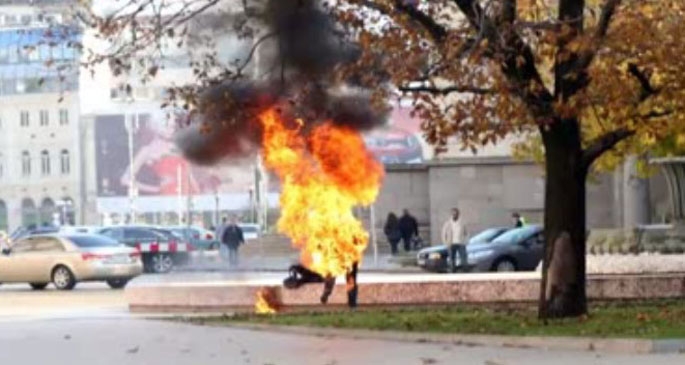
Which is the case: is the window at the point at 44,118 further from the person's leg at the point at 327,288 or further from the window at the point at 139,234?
the person's leg at the point at 327,288

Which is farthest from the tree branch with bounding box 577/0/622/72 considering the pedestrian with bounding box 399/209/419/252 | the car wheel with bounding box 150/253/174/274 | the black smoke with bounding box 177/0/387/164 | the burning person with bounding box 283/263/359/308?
the pedestrian with bounding box 399/209/419/252

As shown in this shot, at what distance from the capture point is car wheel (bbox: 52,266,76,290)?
3266 centimetres

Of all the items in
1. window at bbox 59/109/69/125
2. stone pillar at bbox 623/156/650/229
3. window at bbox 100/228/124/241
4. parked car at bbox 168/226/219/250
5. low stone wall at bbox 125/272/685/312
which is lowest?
low stone wall at bbox 125/272/685/312

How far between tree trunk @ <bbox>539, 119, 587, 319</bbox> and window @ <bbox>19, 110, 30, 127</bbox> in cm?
8999

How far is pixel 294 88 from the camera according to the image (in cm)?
2014

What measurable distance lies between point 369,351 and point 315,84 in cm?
613

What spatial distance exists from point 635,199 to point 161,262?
1434 cm

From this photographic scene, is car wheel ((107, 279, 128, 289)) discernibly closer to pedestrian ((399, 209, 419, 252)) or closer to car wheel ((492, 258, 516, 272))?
car wheel ((492, 258, 516, 272))

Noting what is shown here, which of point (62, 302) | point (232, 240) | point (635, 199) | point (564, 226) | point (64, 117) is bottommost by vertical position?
point (62, 302)

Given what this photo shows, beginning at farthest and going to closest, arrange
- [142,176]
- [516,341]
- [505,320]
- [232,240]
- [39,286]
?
[142,176]
[232,240]
[39,286]
[505,320]
[516,341]

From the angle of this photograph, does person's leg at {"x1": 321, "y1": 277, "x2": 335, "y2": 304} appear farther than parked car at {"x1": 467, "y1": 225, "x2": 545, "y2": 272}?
No

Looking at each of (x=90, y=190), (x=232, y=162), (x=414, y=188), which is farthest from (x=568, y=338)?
(x=90, y=190)

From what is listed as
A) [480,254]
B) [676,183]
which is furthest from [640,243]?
[480,254]

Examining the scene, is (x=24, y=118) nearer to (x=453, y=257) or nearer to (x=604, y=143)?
(x=453, y=257)
